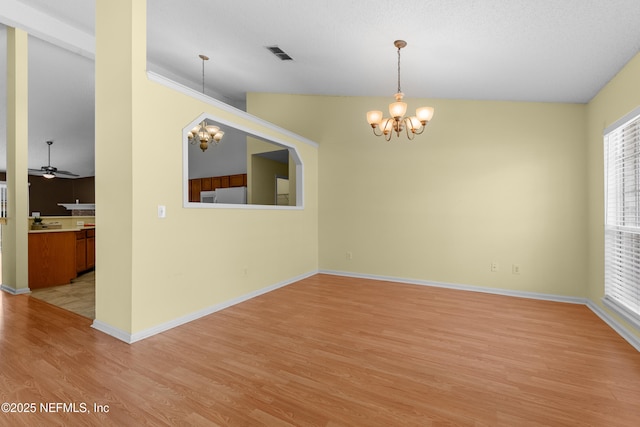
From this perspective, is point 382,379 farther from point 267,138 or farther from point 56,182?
point 56,182

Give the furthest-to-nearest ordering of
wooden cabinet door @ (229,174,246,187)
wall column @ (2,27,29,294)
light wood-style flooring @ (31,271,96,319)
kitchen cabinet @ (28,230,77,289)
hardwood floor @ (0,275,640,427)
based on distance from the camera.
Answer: wooden cabinet door @ (229,174,246,187) < kitchen cabinet @ (28,230,77,289) < wall column @ (2,27,29,294) < light wood-style flooring @ (31,271,96,319) < hardwood floor @ (0,275,640,427)

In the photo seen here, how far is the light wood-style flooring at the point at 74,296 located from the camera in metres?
3.29

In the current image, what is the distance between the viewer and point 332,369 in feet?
6.70

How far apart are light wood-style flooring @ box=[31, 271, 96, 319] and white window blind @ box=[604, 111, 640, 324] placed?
521cm

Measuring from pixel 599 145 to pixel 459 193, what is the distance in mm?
1535

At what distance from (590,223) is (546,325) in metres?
1.55

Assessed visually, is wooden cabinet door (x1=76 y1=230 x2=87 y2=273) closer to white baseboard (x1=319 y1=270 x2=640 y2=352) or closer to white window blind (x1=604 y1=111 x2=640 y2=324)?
white baseboard (x1=319 y1=270 x2=640 y2=352)

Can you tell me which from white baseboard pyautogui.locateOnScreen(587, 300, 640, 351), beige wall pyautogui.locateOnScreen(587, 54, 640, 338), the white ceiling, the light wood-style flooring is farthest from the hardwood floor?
the white ceiling

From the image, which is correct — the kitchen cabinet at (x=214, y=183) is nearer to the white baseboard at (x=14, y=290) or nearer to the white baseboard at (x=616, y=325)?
the white baseboard at (x=14, y=290)

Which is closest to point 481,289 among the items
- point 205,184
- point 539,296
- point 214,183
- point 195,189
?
point 539,296

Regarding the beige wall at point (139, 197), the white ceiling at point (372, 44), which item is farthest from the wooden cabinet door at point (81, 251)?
the beige wall at point (139, 197)

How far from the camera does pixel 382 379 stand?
1919 millimetres

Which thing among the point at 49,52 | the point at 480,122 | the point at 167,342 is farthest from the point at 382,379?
the point at 49,52

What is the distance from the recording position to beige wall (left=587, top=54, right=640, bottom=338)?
258cm
